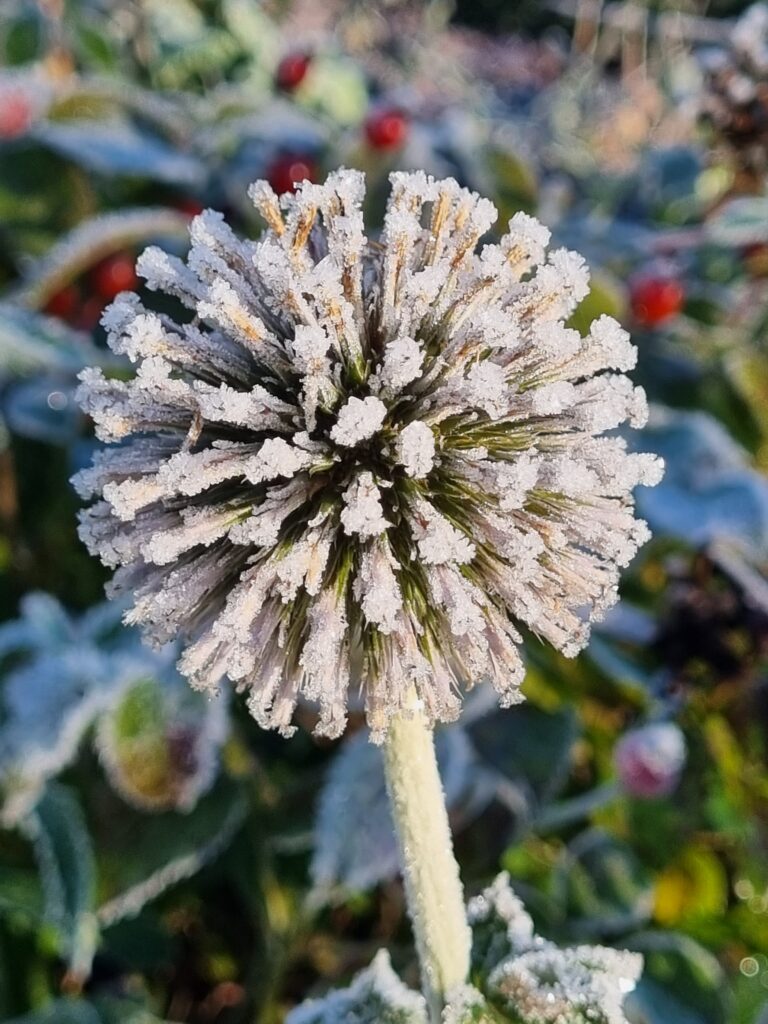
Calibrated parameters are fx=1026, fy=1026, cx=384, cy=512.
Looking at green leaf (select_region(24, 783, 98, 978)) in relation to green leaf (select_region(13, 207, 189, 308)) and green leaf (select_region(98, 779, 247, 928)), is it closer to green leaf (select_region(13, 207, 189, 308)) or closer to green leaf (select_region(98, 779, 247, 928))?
green leaf (select_region(98, 779, 247, 928))

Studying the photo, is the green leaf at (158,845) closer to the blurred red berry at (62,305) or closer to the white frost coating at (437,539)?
the white frost coating at (437,539)

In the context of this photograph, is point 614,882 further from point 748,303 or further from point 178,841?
point 748,303

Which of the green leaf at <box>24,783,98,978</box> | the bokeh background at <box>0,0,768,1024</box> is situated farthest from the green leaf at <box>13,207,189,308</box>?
the green leaf at <box>24,783,98,978</box>

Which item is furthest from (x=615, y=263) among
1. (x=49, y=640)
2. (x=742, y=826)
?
(x=49, y=640)

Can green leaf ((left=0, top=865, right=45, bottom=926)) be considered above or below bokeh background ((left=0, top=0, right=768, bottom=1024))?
below

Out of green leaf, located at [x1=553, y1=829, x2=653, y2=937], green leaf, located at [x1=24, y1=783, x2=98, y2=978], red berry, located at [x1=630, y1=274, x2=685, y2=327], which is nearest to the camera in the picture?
green leaf, located at [x1=24, y1=783, x2=98, y2=978]
